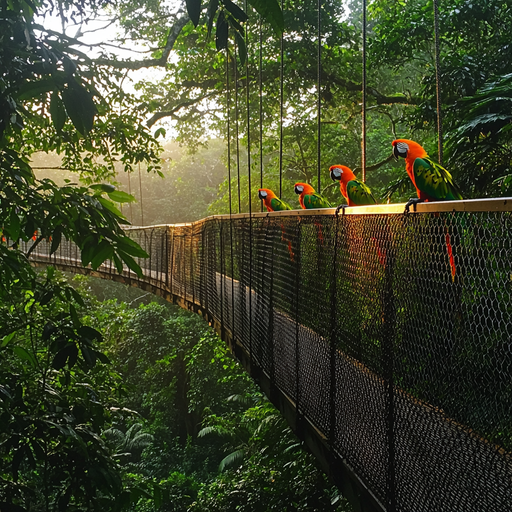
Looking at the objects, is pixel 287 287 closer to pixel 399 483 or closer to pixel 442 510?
pixel 399 483

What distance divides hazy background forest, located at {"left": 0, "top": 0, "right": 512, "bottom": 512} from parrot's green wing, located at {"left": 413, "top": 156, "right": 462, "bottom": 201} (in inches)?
30.7

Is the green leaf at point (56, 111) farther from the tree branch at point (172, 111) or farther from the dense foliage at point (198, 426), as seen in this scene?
the tree branch at point (172, 111)

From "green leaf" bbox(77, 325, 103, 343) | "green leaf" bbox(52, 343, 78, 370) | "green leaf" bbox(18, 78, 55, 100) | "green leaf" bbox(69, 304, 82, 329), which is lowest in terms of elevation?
"green leaf" bbox(52, 343, 78, 370)

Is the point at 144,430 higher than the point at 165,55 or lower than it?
lower

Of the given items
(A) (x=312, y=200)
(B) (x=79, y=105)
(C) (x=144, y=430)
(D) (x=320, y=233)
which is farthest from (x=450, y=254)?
(C) (x=144, y=430)

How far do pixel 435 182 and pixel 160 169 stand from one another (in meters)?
5.46

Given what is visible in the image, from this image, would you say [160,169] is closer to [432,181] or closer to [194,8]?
[432,181]

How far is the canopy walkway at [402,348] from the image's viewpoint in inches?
34.4

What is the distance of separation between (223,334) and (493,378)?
3.33 m

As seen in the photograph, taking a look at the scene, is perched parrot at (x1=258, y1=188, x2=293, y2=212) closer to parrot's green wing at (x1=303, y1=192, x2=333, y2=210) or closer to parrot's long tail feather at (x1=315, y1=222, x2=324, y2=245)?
parrot's green wing at (x1=303, y1=192, x2=333, y2=210)

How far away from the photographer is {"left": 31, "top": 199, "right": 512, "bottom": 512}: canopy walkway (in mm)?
873

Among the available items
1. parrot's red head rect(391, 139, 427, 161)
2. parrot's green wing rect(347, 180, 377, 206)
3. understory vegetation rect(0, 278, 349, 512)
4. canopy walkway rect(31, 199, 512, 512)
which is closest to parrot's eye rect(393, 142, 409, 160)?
parrot's red head rect(391, 139, 427, 161)

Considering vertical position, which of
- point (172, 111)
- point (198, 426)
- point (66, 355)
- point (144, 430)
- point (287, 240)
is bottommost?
point (198, 426)

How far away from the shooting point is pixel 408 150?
212cm
